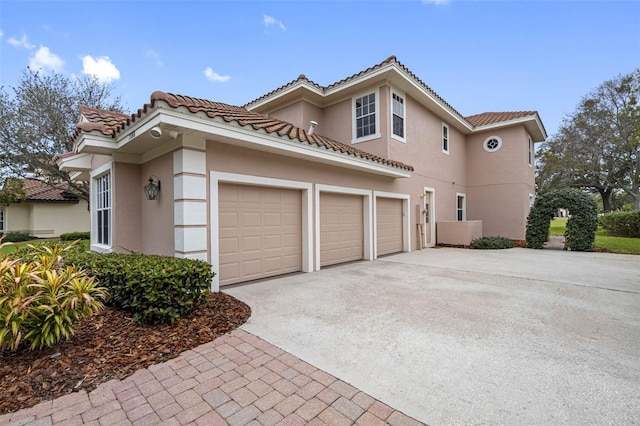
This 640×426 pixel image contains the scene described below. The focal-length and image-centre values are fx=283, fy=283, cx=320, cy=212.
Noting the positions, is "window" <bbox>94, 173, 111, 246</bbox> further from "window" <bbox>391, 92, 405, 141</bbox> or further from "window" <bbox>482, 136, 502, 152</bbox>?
"window" <bbox>482, 136, 502, 152</bbox>

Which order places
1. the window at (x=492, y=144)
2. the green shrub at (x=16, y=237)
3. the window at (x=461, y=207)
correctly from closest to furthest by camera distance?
the window at (x=492, y=144) < the window at (x=461, y=207) < the green shrub at (x=16, y=237)

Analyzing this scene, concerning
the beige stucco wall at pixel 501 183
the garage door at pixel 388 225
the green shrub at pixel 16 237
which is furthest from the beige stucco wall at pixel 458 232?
the green shrub at pixel 16 237

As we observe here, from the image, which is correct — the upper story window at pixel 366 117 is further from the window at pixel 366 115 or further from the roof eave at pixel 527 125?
the roof eave at pixel 527 125

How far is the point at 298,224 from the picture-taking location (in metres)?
7.46

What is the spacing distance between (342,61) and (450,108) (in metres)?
5.60

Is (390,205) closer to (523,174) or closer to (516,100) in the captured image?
(523,174)

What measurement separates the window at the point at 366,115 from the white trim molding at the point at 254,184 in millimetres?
4559

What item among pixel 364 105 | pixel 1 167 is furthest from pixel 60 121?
pixel 364 105

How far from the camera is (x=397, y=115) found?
10766mm

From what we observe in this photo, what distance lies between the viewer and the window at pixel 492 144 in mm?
15202

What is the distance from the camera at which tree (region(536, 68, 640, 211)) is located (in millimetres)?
21078

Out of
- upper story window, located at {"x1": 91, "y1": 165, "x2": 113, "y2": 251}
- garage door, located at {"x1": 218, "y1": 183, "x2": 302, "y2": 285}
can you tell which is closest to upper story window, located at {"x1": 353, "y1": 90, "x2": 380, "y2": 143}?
garage door, located at {"x1": 218, "y1": 183, "x2": 302, "y2": 285}

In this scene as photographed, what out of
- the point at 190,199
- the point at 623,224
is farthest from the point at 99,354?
the point at 623,224

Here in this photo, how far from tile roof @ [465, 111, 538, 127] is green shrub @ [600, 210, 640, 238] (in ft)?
29.0
